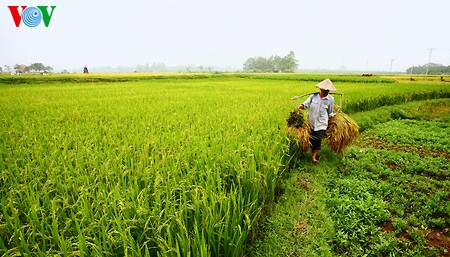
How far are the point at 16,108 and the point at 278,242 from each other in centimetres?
730

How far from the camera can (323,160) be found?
4535 mm

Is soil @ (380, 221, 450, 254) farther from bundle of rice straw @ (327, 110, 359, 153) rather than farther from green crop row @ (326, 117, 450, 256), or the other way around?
bundle of rice straw @ (327, 110, 359, 153)

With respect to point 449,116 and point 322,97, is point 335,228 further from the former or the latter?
point 449,116

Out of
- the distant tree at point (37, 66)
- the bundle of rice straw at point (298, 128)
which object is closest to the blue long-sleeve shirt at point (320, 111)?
the bundle of rice straw at point (298, 128)

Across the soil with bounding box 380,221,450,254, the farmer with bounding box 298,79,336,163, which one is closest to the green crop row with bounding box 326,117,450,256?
the soil with bounding box 380,221,450,254

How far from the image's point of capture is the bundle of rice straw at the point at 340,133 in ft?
14.1

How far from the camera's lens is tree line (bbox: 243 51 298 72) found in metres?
86.9

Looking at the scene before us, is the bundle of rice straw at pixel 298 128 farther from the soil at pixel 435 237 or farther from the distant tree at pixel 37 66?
the distant tree at pixel 37 66

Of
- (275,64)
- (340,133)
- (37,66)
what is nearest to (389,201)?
(340,133)

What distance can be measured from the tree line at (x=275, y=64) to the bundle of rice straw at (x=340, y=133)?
8702 cm

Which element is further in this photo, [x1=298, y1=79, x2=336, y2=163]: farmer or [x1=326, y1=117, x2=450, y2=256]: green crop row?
[x1=298, y1=79, x2=336, y2=163]: farmer

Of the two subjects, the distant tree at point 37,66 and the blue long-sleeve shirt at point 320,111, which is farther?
the distant tree at point 37,66

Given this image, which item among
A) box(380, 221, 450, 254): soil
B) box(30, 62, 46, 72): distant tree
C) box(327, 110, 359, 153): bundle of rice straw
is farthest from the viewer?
box(30, 62, 46, 72): distant tree

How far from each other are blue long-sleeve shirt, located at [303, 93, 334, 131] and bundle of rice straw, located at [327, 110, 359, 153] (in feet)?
Answer: 0.87
